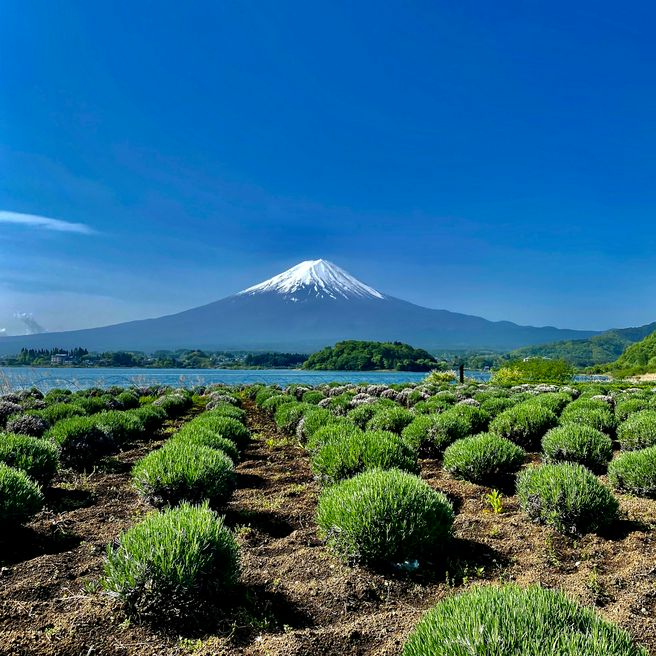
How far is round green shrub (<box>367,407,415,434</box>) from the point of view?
12565mm

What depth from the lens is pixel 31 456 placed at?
757 centimetres

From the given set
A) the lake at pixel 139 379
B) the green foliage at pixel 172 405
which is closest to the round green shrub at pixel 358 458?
the green foliage at pixel 172 405

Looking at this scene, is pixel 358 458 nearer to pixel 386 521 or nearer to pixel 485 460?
pixel 485 460

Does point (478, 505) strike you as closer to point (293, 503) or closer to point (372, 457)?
point (372, 457)

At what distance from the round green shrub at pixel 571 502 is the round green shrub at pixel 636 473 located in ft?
5.15

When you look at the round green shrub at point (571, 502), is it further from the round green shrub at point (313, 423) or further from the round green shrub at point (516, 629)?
the round green shrub at point (313, 423)

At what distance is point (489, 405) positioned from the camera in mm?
15820

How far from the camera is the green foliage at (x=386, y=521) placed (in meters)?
4.56

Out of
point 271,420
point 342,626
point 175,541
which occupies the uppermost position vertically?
point 175,541

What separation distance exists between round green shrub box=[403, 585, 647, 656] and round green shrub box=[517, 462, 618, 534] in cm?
311

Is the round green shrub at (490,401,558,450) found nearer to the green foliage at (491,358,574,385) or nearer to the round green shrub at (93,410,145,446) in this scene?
the round green shrub at (93,410,145,446)

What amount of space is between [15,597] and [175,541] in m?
1.50

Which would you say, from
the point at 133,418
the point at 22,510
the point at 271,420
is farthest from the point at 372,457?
the point at 271,420

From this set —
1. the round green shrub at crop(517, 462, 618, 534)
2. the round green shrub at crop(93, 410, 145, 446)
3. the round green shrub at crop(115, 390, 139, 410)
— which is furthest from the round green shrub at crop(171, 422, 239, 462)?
the round green shrub at crop(115, 390, 139, 410)
